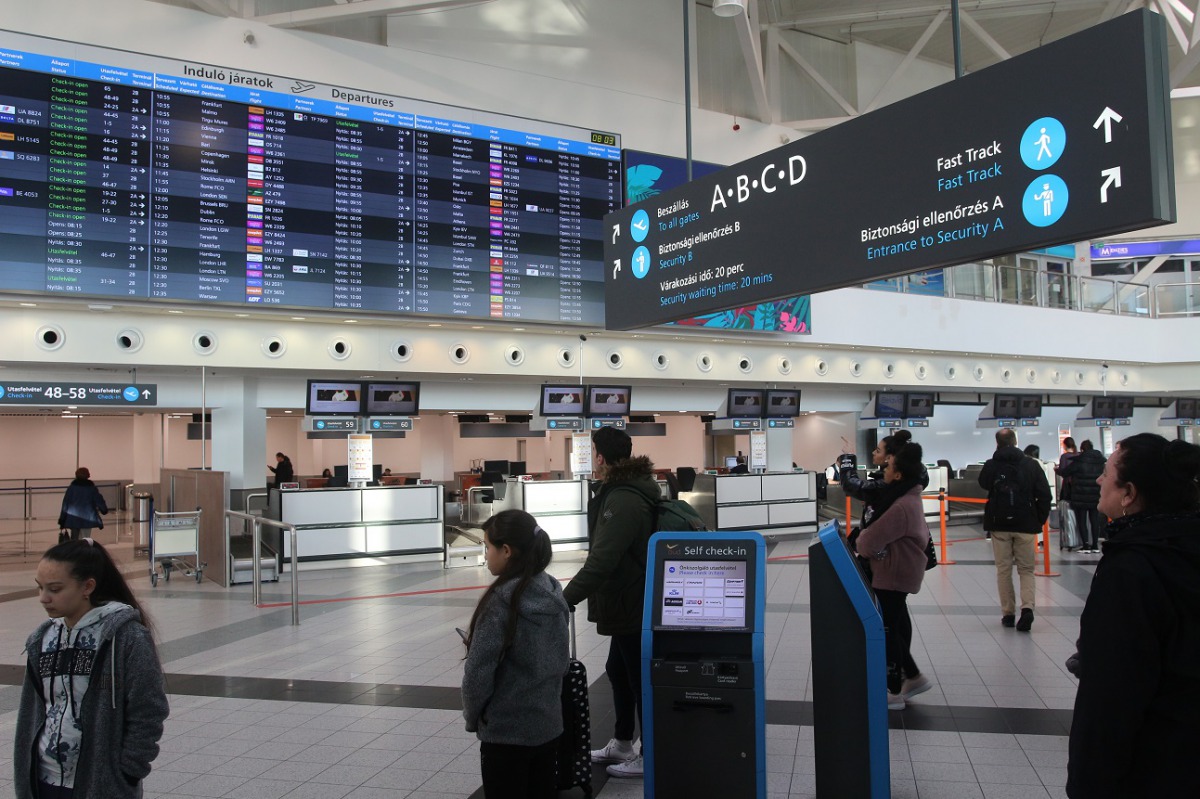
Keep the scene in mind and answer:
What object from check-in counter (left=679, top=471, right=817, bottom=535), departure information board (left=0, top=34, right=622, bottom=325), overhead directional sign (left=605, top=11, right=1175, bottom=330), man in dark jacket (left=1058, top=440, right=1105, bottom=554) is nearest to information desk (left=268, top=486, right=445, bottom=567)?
departure information board (left=0, top=34, right=622, bottom=325)

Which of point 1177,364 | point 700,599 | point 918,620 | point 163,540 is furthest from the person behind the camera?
point 1177,364

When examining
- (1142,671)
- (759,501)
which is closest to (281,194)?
(759,501)

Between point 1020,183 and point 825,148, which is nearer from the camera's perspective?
point 1020,183

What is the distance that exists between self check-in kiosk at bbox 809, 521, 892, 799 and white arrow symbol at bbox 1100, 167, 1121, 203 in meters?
1.77

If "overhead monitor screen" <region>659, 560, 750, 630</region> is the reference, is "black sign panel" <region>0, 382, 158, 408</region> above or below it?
above

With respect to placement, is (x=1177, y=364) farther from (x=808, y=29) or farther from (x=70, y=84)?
(x=70, y=84)

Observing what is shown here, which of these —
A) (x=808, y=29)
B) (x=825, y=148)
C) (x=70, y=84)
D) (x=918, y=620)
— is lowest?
(x=918, y=620)

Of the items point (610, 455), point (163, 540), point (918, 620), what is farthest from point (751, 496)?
point (610, 455)

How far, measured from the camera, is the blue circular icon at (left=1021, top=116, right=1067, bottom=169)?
3732 millimetres

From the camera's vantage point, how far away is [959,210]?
161 inches

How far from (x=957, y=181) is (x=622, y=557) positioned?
238 centimetres

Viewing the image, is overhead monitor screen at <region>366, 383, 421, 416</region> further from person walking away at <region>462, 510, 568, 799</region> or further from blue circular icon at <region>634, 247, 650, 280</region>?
person walking away at <region>462, 510, 568, 799</region>

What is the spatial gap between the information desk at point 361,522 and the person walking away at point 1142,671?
34.2ft

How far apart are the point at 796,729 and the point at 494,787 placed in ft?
8.19
